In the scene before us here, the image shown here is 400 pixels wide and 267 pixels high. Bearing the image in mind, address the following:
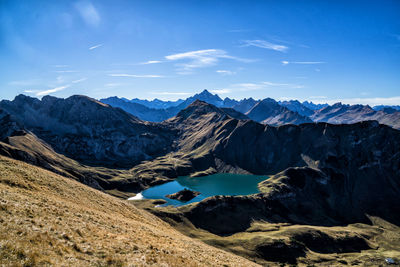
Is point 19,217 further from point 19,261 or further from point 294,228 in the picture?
point 294,228

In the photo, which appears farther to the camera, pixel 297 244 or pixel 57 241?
pixel 297 244

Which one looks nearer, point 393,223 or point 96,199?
point 96,199

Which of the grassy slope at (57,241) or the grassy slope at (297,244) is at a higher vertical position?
the grassy slope at (57,241)

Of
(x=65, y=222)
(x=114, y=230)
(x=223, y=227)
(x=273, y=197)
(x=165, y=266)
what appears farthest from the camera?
(x=273, y=197)

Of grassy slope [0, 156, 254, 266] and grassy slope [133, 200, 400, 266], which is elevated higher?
grassy slope [0, 156, 254, 266]

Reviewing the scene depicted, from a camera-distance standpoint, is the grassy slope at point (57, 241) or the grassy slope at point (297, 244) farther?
the grassy slope at point (297, 244)

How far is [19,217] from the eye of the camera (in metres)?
23.9

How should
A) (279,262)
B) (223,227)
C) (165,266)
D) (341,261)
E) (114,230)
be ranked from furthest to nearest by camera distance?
1. (223,227)
2. (341,261)
3. (279,262)
4. (114,230)
5. (165,266)

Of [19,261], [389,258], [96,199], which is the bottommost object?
[389,258]

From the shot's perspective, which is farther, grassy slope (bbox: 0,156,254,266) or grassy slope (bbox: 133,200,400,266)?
grassy slope (bbox: 133,200,400,266)

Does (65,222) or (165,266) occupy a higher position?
(65,222)

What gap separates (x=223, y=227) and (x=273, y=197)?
65.1 meters

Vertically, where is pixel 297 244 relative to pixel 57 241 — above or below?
below

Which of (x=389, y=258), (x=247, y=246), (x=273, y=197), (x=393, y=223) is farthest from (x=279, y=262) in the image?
(x=393, y=223)
